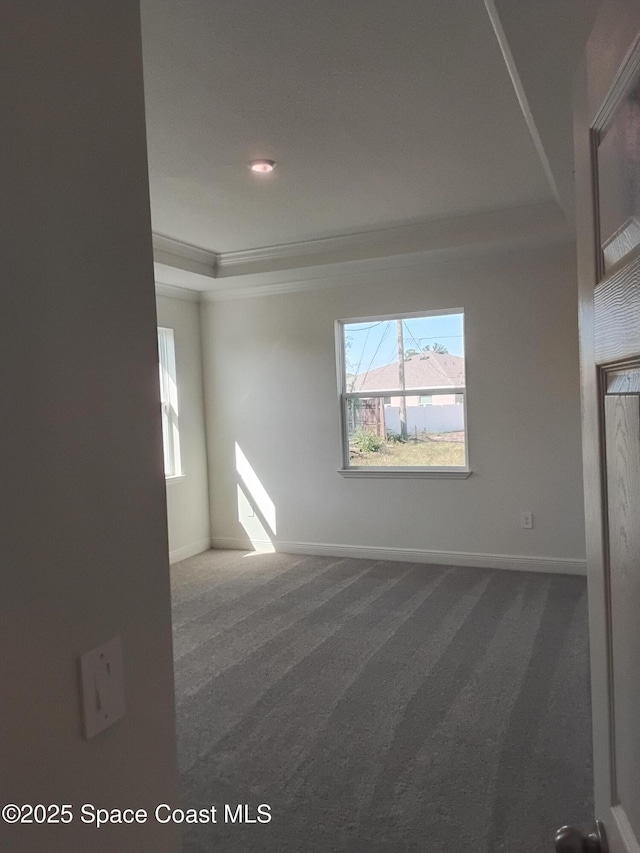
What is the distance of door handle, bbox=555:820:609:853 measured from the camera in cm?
91

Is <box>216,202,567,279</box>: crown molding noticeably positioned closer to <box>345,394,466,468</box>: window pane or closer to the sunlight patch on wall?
<box>345,394,466,468</box>: window pane

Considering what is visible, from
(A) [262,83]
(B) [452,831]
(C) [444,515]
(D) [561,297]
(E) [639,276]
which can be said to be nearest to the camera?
(E) [639,276]

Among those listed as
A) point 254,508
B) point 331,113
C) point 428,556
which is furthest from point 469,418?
point 331,113

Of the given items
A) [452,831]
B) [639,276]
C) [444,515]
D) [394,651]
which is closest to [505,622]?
[394,651]

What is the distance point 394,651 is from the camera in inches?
137

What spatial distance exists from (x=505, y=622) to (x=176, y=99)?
3.32m

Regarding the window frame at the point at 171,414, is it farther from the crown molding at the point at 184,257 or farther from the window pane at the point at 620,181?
the window pane at the point at 620,181

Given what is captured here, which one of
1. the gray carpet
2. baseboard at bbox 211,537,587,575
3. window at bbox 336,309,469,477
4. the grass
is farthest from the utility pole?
the gray carpet

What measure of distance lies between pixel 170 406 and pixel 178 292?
102 centimetres

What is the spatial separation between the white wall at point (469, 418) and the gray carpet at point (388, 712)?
53 cm

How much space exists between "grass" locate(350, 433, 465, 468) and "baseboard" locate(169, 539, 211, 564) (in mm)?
1746

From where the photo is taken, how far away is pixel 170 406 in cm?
560

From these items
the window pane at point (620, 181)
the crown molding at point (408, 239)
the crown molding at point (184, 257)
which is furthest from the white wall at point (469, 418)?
the window pane at point (620, 181)

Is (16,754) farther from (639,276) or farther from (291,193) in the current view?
(291,193)
